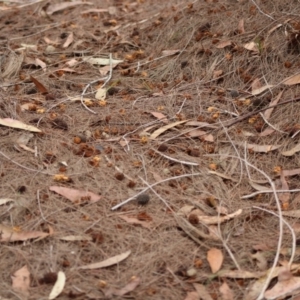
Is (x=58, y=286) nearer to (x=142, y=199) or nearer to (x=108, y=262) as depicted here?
(x=108, y=262)

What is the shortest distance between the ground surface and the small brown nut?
0.02 meters

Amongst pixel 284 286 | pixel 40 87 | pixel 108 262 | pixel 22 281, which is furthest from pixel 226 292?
pixel 40 87

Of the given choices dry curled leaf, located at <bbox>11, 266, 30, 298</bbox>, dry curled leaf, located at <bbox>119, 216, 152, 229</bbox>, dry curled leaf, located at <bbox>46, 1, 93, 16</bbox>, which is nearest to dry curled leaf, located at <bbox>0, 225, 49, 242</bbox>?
dry curled leaf, located at <bbox>11, 266, 30, 298</bbox>

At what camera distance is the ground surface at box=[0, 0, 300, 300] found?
2.48m

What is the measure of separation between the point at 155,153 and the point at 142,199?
380mm

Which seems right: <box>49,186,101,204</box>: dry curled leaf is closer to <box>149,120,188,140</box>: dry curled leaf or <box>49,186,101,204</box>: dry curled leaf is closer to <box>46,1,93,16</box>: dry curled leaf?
<box>149,120,188,140</box>: dry curled leaf

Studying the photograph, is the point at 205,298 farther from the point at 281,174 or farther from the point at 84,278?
the point at 281,174

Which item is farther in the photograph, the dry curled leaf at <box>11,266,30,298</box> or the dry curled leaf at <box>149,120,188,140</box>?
the dry curled leaf at <box>149,120,188,140</box>

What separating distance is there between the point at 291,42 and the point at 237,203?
1.30 m

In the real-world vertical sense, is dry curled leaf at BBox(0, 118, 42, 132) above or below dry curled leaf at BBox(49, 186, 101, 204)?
above

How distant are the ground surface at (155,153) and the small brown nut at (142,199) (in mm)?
23

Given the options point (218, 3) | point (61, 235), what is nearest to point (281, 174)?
point (61, 235)

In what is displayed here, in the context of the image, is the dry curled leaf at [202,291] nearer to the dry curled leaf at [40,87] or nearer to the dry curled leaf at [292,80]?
the dry curled leaf at [292,80]

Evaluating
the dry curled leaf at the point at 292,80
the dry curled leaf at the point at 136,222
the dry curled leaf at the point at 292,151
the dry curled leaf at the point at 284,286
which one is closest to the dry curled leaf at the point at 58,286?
the dry curled leaf at the point at 136,222
